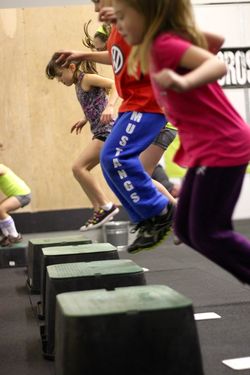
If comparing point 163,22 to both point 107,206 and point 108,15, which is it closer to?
point 108,15

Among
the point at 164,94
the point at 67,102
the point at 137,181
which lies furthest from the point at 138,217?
the point at 67,102

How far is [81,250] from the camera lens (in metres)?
3.17

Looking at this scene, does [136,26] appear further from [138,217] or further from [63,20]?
[63,20]

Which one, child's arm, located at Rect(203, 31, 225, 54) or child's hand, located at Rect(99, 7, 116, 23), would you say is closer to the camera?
child's arm, located at Rect(203, 31, 225, 54)

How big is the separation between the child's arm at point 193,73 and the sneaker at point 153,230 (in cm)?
108

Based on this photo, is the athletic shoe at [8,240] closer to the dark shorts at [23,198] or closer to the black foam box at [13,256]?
the black foam box at [13,256]

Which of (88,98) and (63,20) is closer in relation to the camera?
(88,98)

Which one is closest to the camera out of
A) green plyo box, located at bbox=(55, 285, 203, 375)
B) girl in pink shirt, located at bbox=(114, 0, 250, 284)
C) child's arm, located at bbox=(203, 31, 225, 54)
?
green plyo box, located at bbox=(55, 285, 203, 375)

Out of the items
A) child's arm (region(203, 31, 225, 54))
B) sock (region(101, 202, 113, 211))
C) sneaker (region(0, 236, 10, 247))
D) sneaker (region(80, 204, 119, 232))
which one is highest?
child's arm (region(203, 31, 225, 54))

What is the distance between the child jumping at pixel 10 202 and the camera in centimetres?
491

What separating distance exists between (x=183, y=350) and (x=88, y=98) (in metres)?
2.54

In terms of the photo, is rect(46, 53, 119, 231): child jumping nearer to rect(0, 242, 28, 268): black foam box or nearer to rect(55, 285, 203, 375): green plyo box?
rect(0, 242, 28, 268): black foam box

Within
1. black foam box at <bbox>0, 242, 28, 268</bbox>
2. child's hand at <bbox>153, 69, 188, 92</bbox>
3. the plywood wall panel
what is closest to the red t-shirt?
child's hand at <bbox>153, 69, 188, 92</bbox>

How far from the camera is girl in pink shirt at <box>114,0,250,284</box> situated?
173cm
